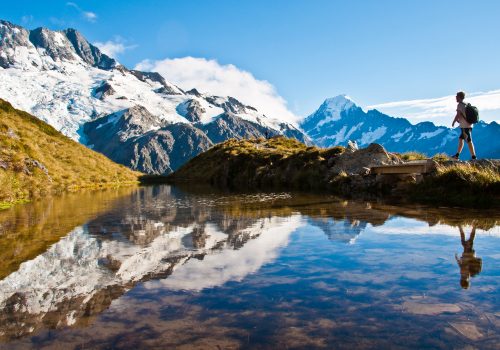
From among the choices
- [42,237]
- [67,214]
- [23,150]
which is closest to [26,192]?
[23,150]

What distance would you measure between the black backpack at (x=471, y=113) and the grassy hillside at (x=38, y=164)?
69.5ft

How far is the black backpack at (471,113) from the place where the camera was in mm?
16703

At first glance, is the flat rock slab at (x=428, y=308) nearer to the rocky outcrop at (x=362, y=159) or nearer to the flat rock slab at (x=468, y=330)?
the flat rock slab at (x=468, y=330)

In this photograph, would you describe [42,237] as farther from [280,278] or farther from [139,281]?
[280,278]

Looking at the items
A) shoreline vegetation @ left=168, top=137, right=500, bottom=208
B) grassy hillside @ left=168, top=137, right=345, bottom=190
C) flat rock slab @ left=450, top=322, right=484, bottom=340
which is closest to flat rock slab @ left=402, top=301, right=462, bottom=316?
flat rock slab @ left=450, top=322, right=484, bottom=340

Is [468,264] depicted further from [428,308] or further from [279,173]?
[279,173]

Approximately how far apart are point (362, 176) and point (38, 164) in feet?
85.1

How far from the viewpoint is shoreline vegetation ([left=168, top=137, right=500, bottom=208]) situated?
15.4 m

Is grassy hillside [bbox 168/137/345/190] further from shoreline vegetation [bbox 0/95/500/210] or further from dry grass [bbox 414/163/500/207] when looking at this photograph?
dry grass [bbox 414/163/500/207]

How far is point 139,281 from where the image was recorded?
6492mm

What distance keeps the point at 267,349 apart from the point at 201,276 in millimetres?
2800

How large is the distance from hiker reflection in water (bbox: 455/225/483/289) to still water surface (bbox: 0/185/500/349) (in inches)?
1.3


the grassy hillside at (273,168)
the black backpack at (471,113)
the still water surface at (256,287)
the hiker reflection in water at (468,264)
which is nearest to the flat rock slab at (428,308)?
the still water surface at (256,287)

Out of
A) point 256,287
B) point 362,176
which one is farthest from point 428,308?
point 362,176
